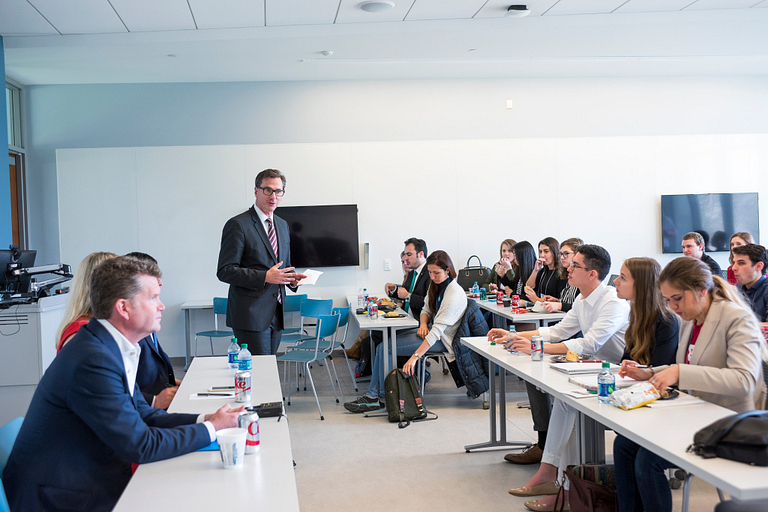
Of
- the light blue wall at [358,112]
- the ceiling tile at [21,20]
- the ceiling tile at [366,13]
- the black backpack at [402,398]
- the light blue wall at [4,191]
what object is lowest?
the black backpack at [402,398]

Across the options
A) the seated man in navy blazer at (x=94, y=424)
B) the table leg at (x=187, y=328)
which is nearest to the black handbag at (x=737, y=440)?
the seated man in navy blazer at (x=94, y=424)

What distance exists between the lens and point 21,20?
5.19 metres

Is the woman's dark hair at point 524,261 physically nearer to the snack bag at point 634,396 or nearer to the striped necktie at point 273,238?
the striped necktie at point 273,238

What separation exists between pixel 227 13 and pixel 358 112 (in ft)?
8.97

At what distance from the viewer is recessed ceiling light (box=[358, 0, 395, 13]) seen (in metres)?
5.06

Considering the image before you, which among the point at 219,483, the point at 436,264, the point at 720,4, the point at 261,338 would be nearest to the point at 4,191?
the point at 261,338

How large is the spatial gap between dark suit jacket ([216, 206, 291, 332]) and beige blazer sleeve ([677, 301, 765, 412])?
231 centimetres

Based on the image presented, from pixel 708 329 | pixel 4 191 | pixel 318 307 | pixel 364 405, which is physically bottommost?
pixel 364 405

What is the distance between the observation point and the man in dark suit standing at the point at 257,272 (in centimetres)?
355

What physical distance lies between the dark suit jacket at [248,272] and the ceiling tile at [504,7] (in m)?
3.04

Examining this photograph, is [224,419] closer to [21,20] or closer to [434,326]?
[434,326]

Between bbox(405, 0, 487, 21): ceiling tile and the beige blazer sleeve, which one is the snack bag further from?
bbox(405, 0, 487, 21): ceiling tile

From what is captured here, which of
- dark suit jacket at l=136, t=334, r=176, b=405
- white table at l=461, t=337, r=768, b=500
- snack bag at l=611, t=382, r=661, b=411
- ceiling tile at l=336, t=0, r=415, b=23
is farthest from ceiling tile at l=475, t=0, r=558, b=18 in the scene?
dark suit jacket at l=136, t=334, r=176, b=405

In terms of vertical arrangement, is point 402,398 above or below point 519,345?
below
